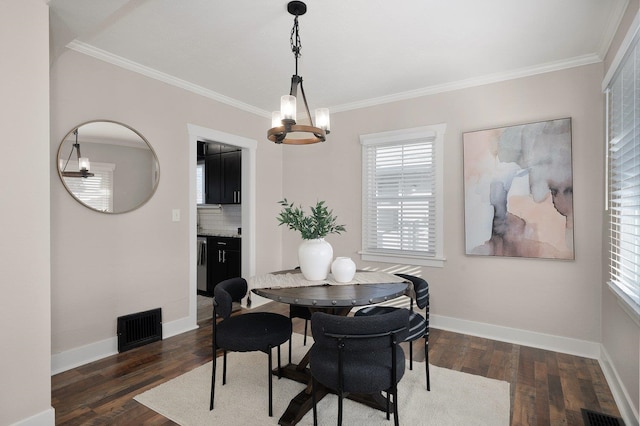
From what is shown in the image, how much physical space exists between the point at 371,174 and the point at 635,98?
2.52 metres

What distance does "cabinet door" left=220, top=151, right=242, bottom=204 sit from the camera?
193 inches

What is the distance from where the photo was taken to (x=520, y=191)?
323 centimetres

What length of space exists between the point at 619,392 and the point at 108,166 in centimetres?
428

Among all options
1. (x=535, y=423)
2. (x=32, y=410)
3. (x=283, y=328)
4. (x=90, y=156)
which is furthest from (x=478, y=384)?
(x=90, y=156)

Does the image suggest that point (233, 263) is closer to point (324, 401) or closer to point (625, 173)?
point (324, 401)

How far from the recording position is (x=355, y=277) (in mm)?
2557

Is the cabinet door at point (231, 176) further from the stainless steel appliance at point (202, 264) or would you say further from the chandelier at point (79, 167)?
the chandelier at point (79, 167)

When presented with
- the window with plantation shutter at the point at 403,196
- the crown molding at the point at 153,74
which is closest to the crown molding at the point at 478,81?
the window with plantation shutter at the point at 403,196

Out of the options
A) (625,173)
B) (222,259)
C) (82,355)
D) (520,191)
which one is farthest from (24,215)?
(520,191)

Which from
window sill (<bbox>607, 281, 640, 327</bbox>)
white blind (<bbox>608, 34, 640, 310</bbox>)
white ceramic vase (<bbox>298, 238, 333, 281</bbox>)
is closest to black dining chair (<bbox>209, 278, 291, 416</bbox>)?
white ceramic vase (<bbox>298, 238, 333, 281</bbox>)

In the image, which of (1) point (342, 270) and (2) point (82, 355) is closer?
(1) point (342, 270)

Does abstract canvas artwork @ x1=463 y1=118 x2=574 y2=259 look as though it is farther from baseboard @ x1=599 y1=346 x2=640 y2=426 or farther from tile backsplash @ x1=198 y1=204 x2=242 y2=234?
tile backsplash @ x1=198 y1=204 x2=242 y2=234

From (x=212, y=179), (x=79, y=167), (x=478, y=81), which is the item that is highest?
(x=478, y=81)

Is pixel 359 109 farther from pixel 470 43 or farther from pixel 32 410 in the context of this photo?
pixel 32 410
